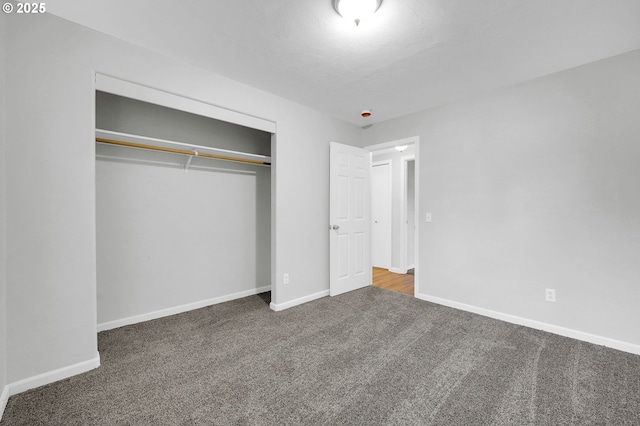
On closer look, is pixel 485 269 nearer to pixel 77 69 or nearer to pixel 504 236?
pixel 504 236

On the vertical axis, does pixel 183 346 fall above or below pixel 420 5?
below

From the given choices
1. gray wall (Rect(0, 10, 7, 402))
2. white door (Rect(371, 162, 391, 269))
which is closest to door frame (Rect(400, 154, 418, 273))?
white door (Rect(371, 162, 391, 269))

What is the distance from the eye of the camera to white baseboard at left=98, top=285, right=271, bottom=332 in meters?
2.65

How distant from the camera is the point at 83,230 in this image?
197cm

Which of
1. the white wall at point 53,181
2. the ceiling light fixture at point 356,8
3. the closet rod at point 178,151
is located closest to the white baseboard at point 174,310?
the white wall at point 53,181

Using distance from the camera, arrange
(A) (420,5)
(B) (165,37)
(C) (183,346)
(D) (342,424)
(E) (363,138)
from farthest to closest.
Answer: (E) (363,138) → (C) (183,346) → (B) (165,37) → (A) (420,5) → (D) (342,424)

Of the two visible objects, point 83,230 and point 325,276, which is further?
point 325,276

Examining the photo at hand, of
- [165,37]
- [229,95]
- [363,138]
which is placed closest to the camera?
[165,37]

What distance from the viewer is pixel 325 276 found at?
372 centimetres

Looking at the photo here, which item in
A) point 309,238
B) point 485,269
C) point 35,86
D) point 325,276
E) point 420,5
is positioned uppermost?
point 420,5

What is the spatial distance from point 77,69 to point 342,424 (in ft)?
9.42

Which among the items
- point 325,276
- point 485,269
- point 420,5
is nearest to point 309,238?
point 325,276

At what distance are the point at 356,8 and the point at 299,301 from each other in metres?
2.94

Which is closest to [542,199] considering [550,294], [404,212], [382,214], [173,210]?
[550,294]
